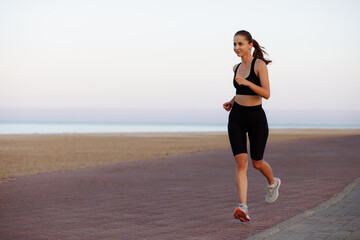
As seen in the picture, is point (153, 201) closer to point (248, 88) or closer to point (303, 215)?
point (303, 215)

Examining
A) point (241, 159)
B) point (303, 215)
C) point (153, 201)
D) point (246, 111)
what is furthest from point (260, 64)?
point (153, 201)

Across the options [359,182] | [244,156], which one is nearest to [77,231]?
[244,156]

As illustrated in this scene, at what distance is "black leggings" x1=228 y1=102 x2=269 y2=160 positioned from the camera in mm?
5957

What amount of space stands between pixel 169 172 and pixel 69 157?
6.99m

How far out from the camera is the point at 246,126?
6000mm

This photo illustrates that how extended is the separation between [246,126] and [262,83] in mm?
537

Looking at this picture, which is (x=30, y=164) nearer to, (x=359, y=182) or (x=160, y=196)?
(x=160, y=196)

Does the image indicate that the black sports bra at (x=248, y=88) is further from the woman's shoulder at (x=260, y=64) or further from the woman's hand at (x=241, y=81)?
the woman's hand at (x=241, y=81)

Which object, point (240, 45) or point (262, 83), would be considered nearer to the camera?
point (262, 83)

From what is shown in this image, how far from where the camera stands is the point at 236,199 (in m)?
7.91

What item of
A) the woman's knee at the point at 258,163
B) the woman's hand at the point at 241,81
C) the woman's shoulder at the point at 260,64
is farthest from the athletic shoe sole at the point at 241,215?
the woman's shoulder at the point at 260,64

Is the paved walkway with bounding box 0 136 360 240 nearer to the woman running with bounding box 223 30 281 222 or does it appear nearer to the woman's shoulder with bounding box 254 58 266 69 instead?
the woman running with bounding box 223 30 281 222

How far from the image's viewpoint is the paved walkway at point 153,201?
18.8 feet

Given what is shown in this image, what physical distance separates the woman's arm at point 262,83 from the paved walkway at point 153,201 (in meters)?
1.46
